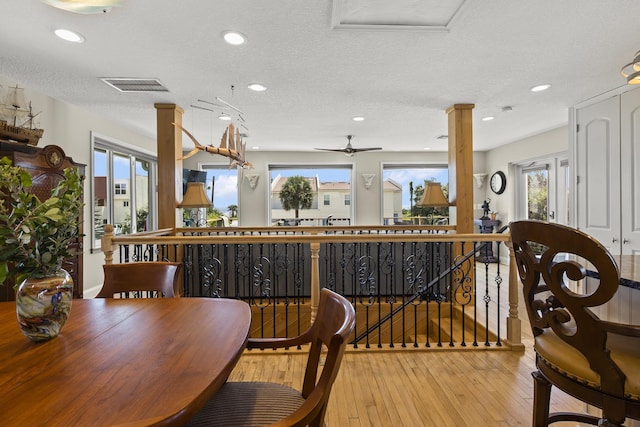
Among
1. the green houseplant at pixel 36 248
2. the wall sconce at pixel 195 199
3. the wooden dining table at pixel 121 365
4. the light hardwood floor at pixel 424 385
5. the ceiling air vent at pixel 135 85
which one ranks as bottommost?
the light hardwood floor at pixel 424 385

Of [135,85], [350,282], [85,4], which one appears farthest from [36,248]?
[350,282]

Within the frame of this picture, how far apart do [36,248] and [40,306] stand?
0.55 feet

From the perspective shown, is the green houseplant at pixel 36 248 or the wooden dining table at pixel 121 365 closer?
the wooden dining table at pixel 121 365

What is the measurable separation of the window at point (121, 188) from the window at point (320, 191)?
2645mm

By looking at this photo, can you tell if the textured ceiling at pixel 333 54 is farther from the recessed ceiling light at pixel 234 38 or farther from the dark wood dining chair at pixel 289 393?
the dark wood dining chair at pixel 289 393

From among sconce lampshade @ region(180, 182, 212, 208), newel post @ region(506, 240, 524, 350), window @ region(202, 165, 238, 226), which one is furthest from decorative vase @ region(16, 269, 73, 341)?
window @ region(202, 165, 238, 226)

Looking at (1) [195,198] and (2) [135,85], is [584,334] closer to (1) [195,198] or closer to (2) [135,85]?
(1) [195,198]

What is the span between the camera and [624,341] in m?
1.12

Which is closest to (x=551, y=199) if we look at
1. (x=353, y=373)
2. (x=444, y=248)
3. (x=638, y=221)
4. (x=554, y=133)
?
(x=554, y=133)

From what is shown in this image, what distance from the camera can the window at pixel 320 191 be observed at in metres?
8.08

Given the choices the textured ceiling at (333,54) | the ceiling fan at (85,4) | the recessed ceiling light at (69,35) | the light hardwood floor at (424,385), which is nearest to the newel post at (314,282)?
the light hardwood floor at (424,385)

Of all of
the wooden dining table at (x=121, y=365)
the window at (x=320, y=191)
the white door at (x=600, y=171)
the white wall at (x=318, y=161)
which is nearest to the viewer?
the wooden dining table at (x=121, y=365)

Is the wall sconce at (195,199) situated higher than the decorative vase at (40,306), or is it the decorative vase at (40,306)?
the wall sconce at (195,199)

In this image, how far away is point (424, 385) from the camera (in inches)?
83.4
